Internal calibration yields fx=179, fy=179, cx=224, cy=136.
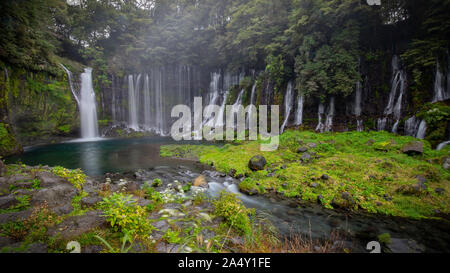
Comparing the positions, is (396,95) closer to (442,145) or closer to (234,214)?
(442,145)

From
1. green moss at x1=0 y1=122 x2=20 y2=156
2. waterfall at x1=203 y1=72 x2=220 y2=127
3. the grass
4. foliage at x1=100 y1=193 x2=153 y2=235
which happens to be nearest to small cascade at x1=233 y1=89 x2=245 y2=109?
waterfall at x1=203 y1=72 x2=220 y2=127

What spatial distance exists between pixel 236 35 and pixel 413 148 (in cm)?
2216

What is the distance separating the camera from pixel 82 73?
2283cm

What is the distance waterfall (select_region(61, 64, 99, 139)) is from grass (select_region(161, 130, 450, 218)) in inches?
813

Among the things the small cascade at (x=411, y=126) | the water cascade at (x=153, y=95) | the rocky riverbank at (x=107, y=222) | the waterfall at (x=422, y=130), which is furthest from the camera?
the water cascade at (x=153, y=95)

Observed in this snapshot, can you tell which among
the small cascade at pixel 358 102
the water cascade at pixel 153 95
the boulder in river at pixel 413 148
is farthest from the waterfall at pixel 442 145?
the water cascade at pixel 153 95

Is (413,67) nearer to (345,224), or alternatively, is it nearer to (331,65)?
(331,65)

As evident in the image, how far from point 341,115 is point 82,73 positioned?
1166 inches

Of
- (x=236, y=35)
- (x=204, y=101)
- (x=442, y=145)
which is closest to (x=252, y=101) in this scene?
(x=236, y=35)

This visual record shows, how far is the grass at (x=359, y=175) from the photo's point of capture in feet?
17.0

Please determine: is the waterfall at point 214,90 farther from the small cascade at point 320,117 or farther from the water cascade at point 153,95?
the small cascade at point 320,117

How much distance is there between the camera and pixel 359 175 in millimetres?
6562

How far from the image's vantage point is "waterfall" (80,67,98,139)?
72.3 ft

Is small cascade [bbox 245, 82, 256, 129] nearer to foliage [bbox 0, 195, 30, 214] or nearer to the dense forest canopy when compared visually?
the dense forest canopy
